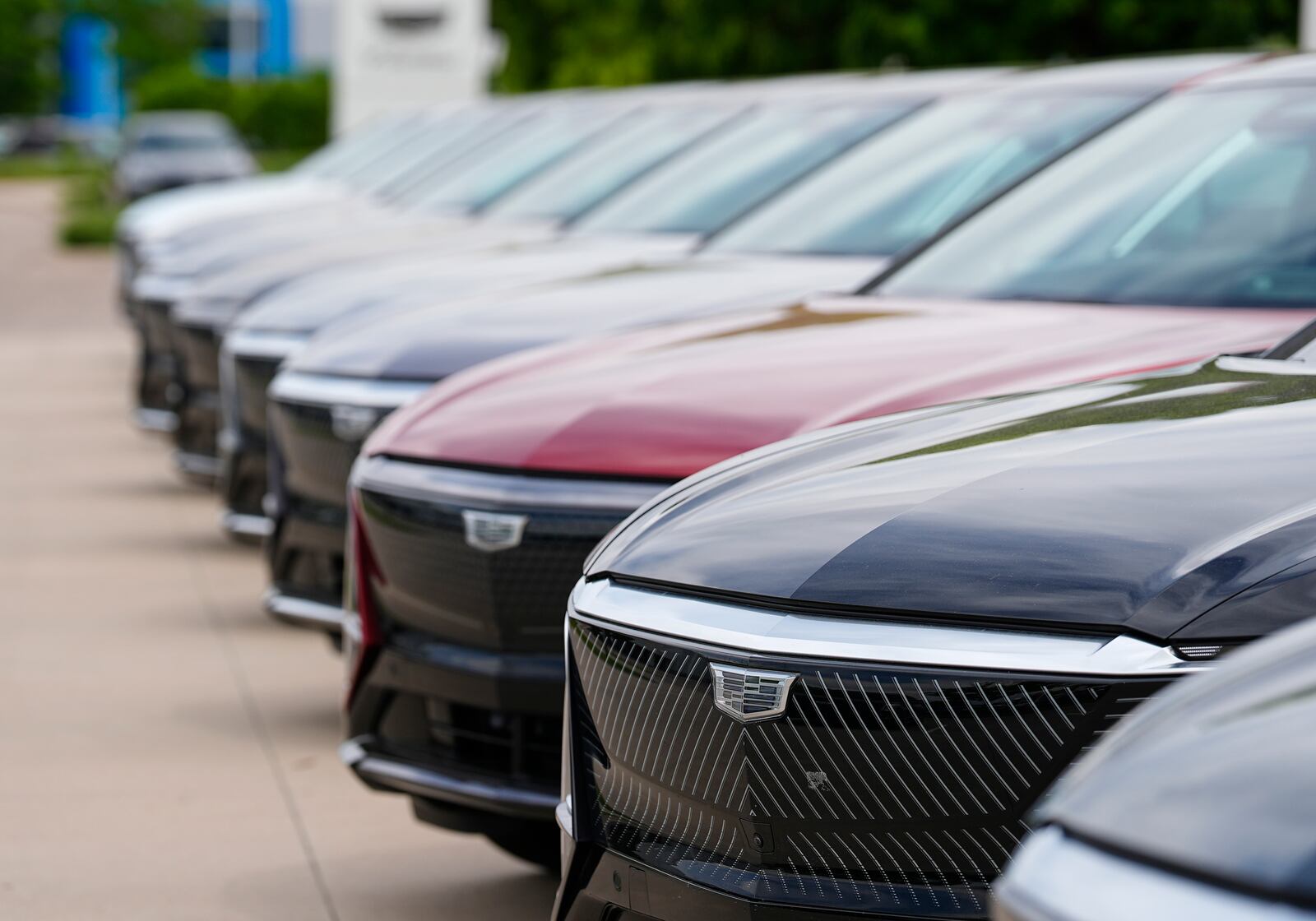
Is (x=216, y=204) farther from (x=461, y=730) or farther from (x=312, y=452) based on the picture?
(x=461, y=730)

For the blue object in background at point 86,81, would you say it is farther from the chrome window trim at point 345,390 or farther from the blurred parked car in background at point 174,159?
the chrome window trim at point 345,390

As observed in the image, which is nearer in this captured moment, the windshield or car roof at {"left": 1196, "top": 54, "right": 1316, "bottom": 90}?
car roof at {"left": 1196, "top": 54, "right": 1316, "bottom": 90}

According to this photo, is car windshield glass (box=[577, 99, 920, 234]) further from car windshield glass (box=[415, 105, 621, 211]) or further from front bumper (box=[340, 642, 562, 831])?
front bumper (box=[340, 642, 562, 831])

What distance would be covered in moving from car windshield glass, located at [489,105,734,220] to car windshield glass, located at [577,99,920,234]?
49cm

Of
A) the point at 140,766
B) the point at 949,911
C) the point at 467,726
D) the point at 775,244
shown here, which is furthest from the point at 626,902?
the point at 775,244

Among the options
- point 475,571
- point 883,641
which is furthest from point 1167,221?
point 883,641

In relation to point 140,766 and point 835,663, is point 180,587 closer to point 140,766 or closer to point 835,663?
point 140,766

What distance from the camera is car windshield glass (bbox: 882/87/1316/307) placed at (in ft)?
13.8

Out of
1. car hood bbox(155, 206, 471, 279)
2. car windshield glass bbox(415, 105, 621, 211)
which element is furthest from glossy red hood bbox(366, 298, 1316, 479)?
car windshield glass bbox(415, 105, 621, 211)

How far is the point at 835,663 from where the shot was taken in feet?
7.64

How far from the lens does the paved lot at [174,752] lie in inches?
170

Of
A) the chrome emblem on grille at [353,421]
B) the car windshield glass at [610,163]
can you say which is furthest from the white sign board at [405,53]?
the chrome emblem on grille at [353,421]

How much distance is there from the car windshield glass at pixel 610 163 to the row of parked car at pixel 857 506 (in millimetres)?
904

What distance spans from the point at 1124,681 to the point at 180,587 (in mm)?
6177
